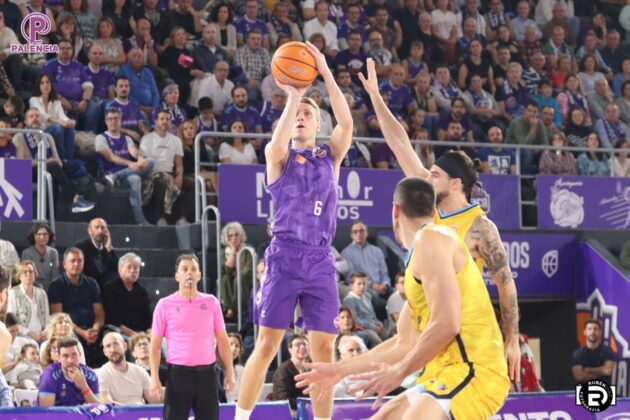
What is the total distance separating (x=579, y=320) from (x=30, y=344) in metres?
8.61

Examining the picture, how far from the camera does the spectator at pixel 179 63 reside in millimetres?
17297

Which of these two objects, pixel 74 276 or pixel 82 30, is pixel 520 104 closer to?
pixel 82 30

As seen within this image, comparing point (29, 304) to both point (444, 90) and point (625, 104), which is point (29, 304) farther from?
point (625, 104)

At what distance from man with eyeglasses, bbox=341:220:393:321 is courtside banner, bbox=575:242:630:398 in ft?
11.2

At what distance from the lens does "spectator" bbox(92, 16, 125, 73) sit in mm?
16469

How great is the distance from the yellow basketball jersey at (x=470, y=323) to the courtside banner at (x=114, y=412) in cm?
436

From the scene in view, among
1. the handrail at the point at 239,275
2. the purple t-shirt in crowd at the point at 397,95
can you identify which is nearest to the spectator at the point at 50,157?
the handrail at the point at 239,275

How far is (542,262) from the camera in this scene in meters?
Answer: 17.5

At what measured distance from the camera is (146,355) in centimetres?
1227

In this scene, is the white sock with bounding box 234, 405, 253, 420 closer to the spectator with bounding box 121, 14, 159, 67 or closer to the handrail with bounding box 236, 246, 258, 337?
the handrail with bounding box 236, 246, 258, 337

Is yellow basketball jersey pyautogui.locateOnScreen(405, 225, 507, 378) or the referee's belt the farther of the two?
the referee's belt

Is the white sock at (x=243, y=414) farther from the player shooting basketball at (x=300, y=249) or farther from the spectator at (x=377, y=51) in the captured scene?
the spectator at (x=377, y=51)

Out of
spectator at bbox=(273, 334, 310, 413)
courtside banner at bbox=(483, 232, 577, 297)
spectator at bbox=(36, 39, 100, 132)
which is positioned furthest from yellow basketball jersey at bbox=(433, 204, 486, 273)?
courtside banner at bbox=(483, 232, 577, 297)

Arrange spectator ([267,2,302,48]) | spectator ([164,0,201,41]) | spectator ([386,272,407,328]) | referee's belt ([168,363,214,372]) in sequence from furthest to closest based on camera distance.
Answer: spectator ([267,2,302,48]), spectator ([164,0,201,41]), spectator ([386,272,407,328]), referee's belt ([168,363,214,372])
